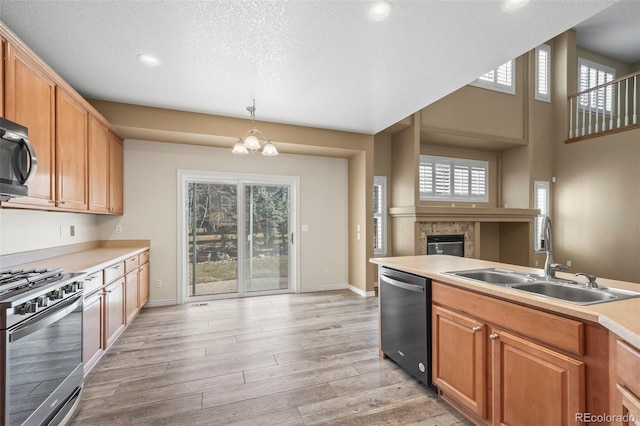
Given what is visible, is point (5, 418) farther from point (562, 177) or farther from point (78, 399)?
point (562, 177)

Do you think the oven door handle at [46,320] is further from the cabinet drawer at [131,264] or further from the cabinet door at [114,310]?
the cabinet drawer at [131,264]

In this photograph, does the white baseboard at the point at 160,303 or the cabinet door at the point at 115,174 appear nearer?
the cabinet door at the point at 115,174

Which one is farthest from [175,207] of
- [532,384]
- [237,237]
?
[532,384]

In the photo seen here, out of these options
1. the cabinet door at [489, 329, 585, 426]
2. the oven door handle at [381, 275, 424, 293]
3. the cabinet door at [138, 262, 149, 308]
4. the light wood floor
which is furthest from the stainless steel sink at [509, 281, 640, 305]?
the cabinet door at [138, 262, 149, 308]

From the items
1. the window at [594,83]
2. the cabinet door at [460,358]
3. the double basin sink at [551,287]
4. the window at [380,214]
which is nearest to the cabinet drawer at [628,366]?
the double basin sink at [551,287]

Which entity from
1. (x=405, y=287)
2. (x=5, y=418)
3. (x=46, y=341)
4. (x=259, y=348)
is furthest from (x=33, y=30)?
(x=405, y=287)

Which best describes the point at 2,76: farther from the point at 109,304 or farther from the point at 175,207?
the point at 175,207

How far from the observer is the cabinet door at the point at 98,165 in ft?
10.0

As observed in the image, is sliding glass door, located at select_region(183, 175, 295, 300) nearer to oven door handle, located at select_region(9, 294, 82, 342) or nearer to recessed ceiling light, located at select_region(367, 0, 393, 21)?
oven door handle, located at select_region(9, 294, 82, 342)

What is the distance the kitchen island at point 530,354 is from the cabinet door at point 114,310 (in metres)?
2.89

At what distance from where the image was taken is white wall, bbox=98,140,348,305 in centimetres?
426

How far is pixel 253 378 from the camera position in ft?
7.88

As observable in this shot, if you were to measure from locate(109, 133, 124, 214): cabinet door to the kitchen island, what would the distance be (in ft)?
12.7

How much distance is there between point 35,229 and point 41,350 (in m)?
1.70
